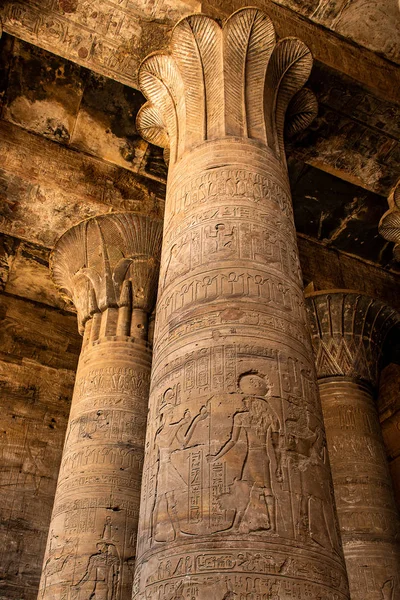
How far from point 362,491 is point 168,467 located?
13.0 feet

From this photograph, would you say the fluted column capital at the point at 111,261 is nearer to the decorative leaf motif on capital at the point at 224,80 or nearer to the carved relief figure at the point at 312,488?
the decorative leaf motif on capital at the point at 224,80

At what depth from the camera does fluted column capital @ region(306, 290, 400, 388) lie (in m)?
7.02

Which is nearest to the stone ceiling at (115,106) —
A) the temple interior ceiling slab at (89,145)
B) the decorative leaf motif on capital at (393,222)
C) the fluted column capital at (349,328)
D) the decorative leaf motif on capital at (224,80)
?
the temple interior ceiling slab at (89,145)

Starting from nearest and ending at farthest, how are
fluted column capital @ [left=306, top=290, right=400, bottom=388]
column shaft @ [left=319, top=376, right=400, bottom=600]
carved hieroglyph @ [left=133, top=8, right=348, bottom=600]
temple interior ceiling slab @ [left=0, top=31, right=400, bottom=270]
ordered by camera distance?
carved hieroglyph @ [left=133, top=8, right=348, bottom=600] → column shaft @ [left=319, top=376, right=400, bottom=600] → temple interior ceiling slab @ [left=0, top=31, right=400, bottom=270] → fluted column capital @ [left=306, top=290, right=400, bottom=388]

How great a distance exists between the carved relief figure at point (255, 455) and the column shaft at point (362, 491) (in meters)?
3.51

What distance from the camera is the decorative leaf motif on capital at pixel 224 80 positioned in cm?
439

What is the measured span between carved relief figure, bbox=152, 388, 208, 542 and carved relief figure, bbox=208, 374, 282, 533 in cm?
19

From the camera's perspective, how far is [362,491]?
605 cm

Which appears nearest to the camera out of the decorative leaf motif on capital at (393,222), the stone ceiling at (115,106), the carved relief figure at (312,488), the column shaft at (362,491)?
the carved relief figure at (312,488)

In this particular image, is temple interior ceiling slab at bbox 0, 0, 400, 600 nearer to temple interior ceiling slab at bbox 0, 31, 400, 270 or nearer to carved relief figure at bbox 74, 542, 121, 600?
temple interior ceiling slab at bbox 0, 31, 400, 270

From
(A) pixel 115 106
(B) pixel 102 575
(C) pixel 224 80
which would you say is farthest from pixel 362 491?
(A) pixel 115 106

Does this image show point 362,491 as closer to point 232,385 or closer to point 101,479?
point 101,479

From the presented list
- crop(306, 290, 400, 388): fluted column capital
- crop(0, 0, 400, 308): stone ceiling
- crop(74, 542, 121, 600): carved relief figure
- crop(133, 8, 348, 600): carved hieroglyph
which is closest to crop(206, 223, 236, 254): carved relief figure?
crop(133, 8, 348, 600): carved hieroglyph

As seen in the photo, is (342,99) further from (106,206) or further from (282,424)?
(282,424)
